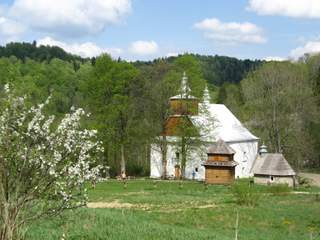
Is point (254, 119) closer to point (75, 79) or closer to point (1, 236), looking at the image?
point (75, 79)

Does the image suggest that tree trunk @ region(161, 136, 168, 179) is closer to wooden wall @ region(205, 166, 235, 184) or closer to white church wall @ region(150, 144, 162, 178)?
white church wall @ region(150, 144, 162, 178)

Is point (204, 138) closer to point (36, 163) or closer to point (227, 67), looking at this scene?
point (36, 163)

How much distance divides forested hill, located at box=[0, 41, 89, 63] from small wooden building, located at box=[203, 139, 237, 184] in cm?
11409

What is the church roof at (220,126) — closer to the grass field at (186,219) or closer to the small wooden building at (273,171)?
the small wooden building at (273,171)

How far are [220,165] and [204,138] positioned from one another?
4.22 m

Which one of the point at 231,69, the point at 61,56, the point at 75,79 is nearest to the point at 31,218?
the point at 75,79

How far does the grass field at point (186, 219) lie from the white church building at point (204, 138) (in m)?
15.7

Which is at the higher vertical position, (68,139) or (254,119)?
(254,119)

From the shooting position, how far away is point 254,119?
64750mm

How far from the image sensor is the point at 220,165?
51.1 meters

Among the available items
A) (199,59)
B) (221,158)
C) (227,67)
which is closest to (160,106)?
(221,158)

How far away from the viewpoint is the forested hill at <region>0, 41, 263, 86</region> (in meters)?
162

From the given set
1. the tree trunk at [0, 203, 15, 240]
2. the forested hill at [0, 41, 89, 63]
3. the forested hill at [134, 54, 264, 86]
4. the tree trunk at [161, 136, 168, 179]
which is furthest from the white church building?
the forested hill at [134, 54, 264, 86]

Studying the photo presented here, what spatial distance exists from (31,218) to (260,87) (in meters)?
54.6
